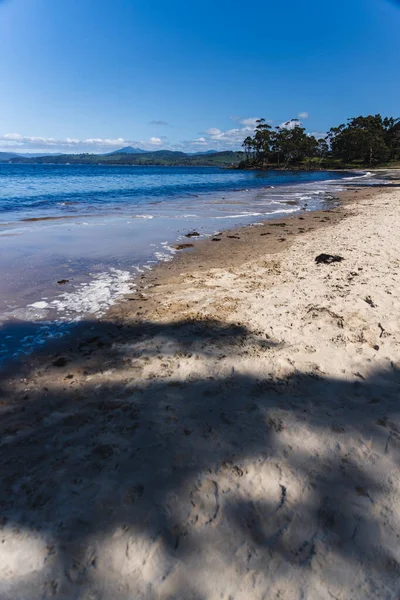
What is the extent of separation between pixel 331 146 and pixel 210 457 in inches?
5736

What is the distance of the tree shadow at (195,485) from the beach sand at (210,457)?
10 millimetres

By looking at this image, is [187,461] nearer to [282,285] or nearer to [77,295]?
[282,285]

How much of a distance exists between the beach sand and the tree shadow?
1 cm

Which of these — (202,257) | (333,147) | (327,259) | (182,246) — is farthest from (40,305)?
(333,147)

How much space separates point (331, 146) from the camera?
12631cm

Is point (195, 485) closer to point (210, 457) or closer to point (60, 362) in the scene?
point (210, 457)

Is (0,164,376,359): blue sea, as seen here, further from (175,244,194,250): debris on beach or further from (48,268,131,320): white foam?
(175,244,194,250): debris on beach

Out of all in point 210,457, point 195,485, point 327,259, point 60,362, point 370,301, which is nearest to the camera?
point 195,485

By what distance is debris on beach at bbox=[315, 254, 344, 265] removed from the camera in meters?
7.74

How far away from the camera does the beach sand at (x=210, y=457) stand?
6.17ft

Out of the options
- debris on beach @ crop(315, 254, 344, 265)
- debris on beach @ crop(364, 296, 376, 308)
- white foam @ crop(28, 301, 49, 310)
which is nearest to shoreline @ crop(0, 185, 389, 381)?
white foam @ crop(28, 301, 49, 310)

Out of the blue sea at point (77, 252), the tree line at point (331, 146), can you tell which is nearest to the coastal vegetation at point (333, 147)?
the tree line at point (331, 146)

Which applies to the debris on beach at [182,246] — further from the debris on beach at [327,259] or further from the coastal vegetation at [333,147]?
the coastal vegetation at [333,147]

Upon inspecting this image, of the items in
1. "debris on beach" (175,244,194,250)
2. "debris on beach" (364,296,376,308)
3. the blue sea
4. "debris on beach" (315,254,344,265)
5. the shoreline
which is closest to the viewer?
the shoreline
